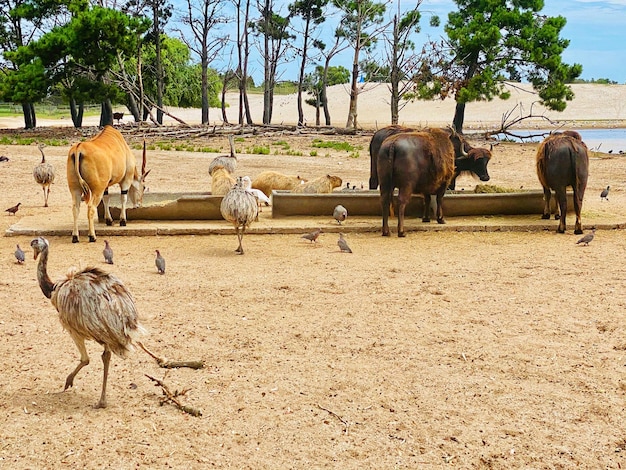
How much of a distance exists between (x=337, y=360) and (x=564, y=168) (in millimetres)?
6446

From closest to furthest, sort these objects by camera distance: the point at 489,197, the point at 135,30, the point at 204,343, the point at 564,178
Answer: the point at 204,343, the point at 564,178, the point at 489,197, the point at 135,30

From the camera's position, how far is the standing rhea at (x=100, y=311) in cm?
504

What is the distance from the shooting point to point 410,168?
36.2ft

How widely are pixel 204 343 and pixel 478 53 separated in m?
29.0

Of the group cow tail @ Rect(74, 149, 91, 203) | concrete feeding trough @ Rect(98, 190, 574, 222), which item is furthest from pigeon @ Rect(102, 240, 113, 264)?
concrete feeding trough @ Rect(98, 190, 574, 222)

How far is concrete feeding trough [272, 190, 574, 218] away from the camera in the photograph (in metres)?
12.2

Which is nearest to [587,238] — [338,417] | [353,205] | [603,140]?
[353,205]

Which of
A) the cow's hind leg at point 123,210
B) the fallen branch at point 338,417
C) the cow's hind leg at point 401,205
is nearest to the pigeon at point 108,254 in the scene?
the cow's hind leg at point 123,210

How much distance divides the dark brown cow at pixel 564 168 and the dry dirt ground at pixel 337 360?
2.69 feet

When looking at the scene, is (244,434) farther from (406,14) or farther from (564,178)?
(406,14)

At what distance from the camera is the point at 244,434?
4.84 m

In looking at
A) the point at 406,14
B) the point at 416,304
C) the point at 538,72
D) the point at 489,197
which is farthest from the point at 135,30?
the point at 416,304

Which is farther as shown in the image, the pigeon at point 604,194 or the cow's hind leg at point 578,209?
the pigeon at point 604,194

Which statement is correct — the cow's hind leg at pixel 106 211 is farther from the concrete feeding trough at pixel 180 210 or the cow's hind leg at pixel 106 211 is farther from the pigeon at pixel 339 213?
the pigeon at pixel 339 213
